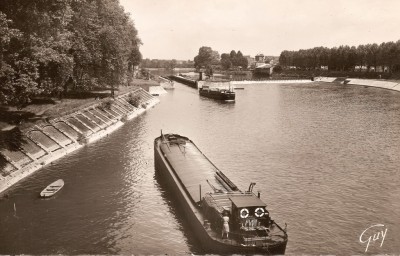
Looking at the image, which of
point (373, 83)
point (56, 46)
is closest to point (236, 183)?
point (56, 46)

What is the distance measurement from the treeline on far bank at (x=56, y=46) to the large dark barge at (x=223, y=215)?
23.2m

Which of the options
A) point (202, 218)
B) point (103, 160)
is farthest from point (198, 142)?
point (202, 218)

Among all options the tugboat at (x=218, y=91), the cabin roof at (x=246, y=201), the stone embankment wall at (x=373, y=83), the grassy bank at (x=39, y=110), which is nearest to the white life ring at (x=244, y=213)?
the cabin roof at (x=246, y=201)

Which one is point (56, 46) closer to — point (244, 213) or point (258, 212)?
point (244, 213)


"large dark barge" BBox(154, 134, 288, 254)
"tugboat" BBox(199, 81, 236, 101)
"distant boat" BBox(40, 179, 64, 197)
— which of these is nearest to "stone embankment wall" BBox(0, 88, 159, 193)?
"distant boat" BBox(40, 179, 64, 197)

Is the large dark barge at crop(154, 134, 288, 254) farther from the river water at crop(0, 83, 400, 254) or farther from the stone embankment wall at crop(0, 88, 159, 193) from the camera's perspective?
the stone embankment wall at crop(0, 88, 159, 193)

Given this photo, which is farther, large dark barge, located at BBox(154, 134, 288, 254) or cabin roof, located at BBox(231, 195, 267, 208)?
cabin roof, located at BBox(231, 195, 267, 208)

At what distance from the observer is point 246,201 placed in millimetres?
25453

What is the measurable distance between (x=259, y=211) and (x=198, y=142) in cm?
3748

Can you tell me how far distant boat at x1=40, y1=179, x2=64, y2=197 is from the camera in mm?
38513

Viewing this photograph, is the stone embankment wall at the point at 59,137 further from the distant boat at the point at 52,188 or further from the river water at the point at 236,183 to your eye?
Result: the distant boat at the point at 52,188

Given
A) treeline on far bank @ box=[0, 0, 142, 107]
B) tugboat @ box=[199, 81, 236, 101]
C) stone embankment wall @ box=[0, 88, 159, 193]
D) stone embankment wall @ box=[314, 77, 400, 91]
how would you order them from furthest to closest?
1. stone embankment wall @ box=[314, 77, 400, 91]
2. tugboat @ box=[199, 81, 236, 101]
3. treeline on far bank @ box=[0, 0, 142, 107]
4. stone embankment wall @ box=[0, 88, 159, 193]

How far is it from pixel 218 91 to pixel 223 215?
102 meters

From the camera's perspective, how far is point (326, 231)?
3144cm
